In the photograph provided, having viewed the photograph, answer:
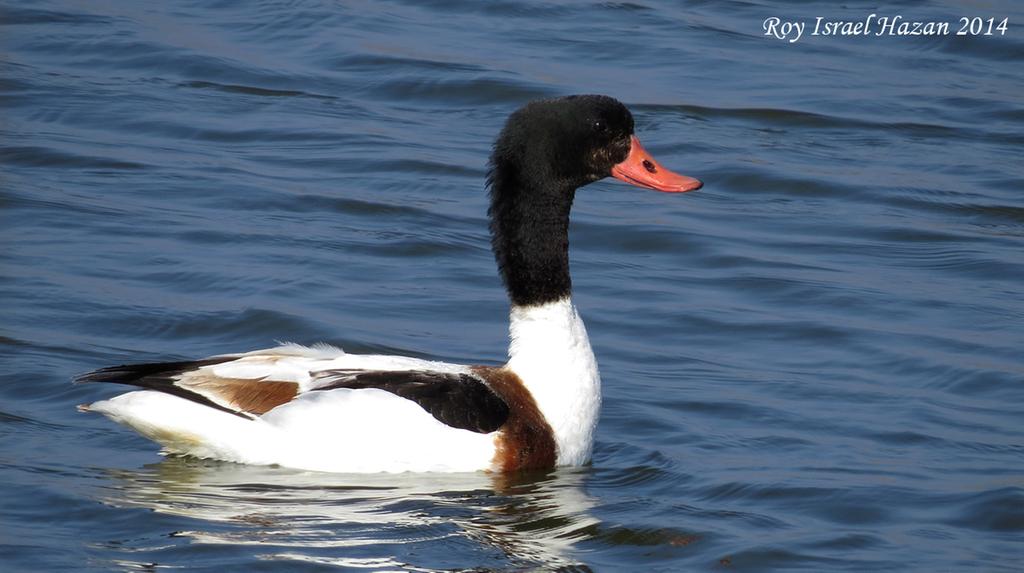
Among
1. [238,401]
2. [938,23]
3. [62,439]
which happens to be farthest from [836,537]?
[938,23]

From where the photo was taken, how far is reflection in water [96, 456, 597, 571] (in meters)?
7.43

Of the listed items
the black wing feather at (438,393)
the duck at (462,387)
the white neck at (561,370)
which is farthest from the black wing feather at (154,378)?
the white neck at (561,370)

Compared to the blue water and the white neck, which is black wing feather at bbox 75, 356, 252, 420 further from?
the white neck

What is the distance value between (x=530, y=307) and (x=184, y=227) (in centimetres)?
427

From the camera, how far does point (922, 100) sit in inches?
630

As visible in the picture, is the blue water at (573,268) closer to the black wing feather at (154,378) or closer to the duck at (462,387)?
the duck at (462,387)

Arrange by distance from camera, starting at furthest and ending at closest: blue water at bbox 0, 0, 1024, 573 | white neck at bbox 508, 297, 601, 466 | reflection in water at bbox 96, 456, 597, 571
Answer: white neck at bbox 508, 297, 601, 466 < blue water at bbox 0, 0, 1024, 573 < reflection in water at bbox 96, 456, 597, 571

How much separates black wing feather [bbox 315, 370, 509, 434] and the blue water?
31 centimetres

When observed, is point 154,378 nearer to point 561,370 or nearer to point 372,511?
point 372,511

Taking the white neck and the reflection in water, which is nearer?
the reflection in water

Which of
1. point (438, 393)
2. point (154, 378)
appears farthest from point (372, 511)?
point (154, 378)

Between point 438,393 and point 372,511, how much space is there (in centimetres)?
79

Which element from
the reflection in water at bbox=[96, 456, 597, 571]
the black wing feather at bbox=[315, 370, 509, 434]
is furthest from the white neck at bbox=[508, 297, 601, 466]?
the black wing feather at bbox=[315, 370, 509, 434]

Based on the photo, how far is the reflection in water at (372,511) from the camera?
7.43m
